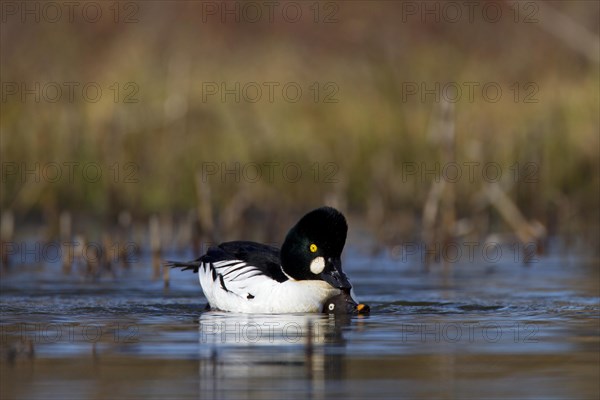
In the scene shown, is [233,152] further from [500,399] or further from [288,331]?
[500,399]

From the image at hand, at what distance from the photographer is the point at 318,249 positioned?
30.7ft

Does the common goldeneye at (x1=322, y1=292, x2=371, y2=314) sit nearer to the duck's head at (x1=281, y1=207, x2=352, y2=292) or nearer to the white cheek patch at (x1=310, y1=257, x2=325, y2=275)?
the duck's head at (x1=281, y1=207, x2=352, y2=292)

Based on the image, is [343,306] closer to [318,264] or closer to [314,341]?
[318,264]

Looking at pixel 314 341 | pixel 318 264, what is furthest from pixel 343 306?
pixel 314 341

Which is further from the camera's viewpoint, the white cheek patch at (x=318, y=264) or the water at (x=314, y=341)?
the white cheek patch at (x=318, y=264)

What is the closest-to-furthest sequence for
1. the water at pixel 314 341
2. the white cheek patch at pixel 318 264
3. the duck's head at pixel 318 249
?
the water at pixel 314 341, the duck's head at pixel 318 249, the white cheek patch at pixel 318 264

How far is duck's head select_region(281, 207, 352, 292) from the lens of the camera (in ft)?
30.3

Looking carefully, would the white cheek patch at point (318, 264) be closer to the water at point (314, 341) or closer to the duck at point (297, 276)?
the duck at point (297, 276)

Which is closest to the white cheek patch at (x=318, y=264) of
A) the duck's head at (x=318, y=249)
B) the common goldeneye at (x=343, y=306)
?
the duck's head at (x=318, y=249)

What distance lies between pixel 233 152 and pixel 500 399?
10291mm

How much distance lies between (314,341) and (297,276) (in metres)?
1.60

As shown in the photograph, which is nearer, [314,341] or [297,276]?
[314,341]

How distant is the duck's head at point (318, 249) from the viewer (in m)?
9.23

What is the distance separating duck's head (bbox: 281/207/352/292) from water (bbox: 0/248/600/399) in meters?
0.30
